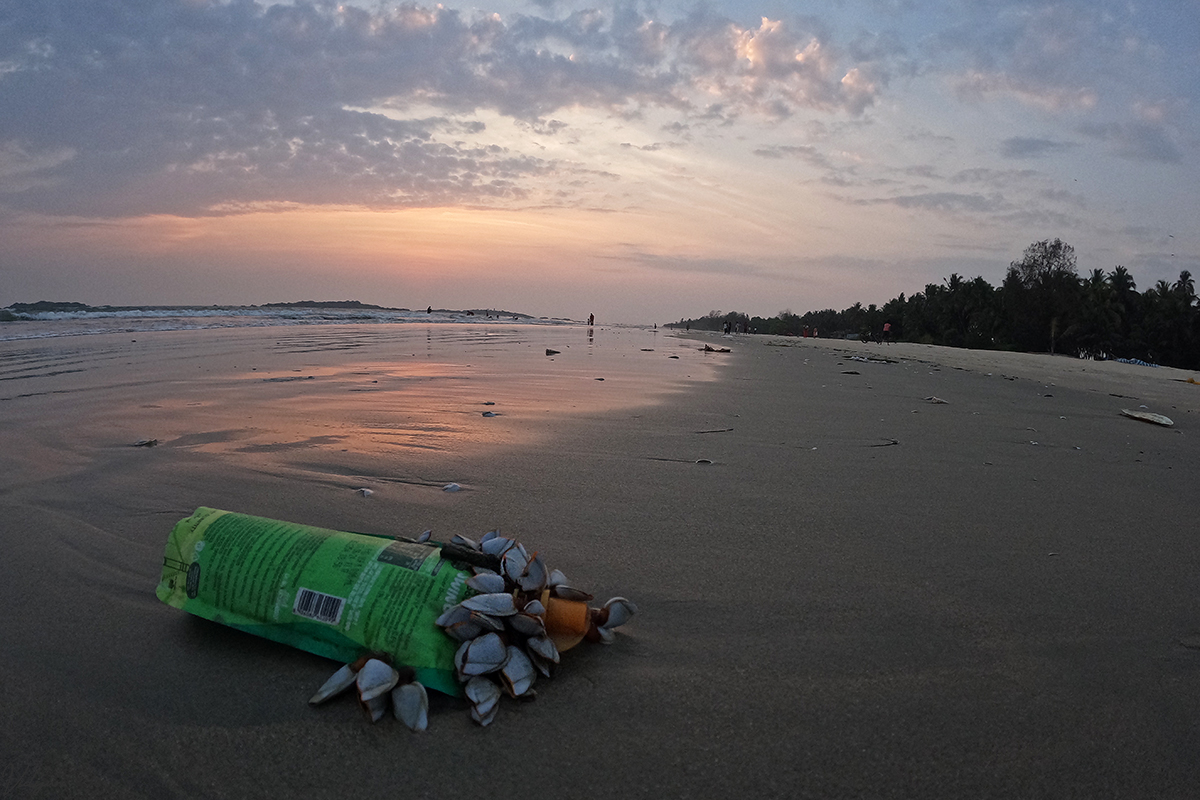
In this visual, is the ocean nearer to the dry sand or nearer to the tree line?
the dry sand

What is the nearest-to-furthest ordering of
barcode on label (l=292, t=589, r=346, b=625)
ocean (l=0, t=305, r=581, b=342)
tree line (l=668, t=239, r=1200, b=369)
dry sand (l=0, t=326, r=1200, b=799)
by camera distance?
1. dry sand (l=0, t=326, r=1200, b=799)
2. barcode on label (l=292, t=589, r=346, b=625)
3. ocean (l=0, t=305, r=581, b=342)
4. tree line (l=668, t=239, r=1200, b=369)

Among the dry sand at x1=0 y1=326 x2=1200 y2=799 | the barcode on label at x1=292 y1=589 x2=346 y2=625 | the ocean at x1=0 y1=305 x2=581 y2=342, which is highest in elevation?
the ocean at x1=0 y1=305 x2=581 y2=342

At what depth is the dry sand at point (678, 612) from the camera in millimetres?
1358

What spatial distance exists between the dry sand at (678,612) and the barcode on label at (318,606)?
0.11 m

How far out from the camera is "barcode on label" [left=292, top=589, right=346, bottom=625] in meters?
1.69

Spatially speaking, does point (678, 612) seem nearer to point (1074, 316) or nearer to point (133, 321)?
point (133, 321)

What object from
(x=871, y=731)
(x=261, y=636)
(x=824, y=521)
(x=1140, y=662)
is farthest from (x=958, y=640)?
(x=261, y=636)

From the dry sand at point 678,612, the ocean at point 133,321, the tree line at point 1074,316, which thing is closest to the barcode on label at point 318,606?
the dry sand at point 678,612

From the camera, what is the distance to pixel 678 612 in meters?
2.02

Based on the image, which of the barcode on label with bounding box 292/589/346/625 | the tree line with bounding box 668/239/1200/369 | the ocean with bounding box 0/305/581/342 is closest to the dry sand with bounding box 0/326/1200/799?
the barcode on label with bounding box 292/589/346/625

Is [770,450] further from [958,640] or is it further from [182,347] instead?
[182,347]

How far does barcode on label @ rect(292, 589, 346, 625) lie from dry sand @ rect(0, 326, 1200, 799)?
11 cm

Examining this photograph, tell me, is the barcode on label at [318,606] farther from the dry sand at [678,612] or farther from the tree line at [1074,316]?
the tree line at [1074,316]

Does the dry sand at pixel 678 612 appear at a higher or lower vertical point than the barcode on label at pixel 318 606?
lower
